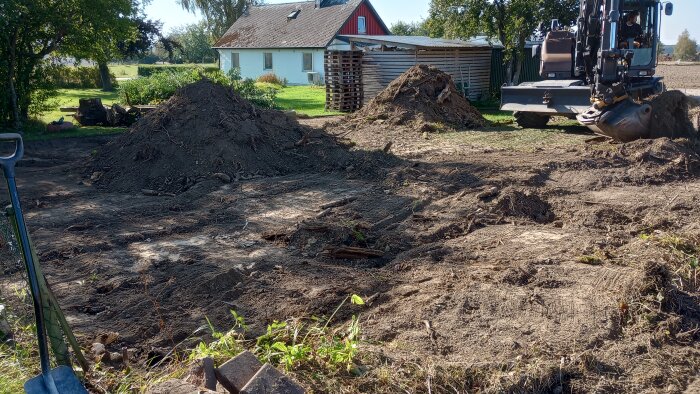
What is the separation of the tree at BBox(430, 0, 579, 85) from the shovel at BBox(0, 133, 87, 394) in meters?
22.1

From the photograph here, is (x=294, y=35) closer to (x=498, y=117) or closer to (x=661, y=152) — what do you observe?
(x=498, y=117)

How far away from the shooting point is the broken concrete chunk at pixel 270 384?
12.4 ft

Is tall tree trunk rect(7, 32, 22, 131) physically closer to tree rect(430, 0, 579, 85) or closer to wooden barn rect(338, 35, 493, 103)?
wooden barn rect(338, 35, 493, 103)

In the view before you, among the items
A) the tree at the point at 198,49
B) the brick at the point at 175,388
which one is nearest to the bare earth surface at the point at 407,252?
the brick at the point at 175,388

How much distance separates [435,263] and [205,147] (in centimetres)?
629

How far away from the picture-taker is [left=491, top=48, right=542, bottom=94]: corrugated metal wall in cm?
2562

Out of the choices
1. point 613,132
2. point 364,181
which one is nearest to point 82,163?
point 364,181

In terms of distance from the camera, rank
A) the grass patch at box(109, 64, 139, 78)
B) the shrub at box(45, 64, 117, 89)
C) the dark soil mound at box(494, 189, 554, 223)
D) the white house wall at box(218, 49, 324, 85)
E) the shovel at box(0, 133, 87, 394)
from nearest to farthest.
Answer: the shovel at box(0, 133, 87, 394) < the dark soil mound at box(494, 189, 554, 223) < the shrub at box(45, 64, 117, 89) < the white house wall at box(218, 49, 324, 85) < the grass patch at box(109, 64, 139, 78)

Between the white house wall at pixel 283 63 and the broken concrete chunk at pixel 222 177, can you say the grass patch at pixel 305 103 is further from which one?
the broken concrete chunk at pixel 222 177

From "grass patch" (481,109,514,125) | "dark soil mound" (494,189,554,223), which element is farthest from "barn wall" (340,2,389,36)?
"dark soil mound" (494,189,554,223)

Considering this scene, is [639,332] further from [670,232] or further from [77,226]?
[77,226]

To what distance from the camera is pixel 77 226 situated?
8969mm

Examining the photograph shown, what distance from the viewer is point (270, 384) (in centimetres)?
380

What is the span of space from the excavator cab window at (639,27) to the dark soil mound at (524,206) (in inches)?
289
